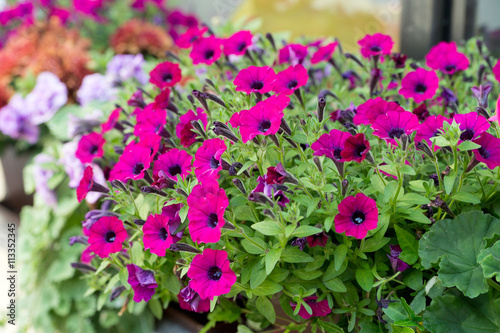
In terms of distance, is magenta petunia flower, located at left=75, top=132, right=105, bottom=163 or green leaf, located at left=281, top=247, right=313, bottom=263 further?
magenta petunia flower, located at left=75, top=132, right=105, bottom=163

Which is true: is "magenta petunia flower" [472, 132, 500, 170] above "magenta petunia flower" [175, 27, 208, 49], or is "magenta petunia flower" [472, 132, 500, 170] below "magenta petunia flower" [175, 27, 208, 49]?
below

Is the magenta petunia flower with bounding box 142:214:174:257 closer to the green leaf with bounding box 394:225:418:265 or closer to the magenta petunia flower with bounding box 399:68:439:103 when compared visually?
the green leaf with bounding box 394:225:418:265

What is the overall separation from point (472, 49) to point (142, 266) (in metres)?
0.81

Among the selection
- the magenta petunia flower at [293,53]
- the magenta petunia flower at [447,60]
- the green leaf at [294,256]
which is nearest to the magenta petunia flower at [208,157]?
the green leaf at [294,256]

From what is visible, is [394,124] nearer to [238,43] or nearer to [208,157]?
[208,157]

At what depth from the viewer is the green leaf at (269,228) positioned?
0.64 metres

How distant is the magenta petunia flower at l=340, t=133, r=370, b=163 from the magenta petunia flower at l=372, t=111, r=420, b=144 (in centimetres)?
4

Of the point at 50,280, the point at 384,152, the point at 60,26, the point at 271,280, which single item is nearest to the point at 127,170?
the point at 271,280

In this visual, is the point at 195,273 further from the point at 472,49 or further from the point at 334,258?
the point at 472,49

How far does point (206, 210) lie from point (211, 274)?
0.28ft

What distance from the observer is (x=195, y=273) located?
63 centimetres

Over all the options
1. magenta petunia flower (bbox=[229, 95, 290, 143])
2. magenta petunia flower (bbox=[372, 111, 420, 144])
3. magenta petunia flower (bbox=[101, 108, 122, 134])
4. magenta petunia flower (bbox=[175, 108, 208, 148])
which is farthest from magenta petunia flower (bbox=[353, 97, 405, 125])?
magenta petunia flower (bbox=[101, 108, 122, 134])

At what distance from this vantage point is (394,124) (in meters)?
0.65

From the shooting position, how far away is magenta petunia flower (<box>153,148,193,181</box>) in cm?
73
